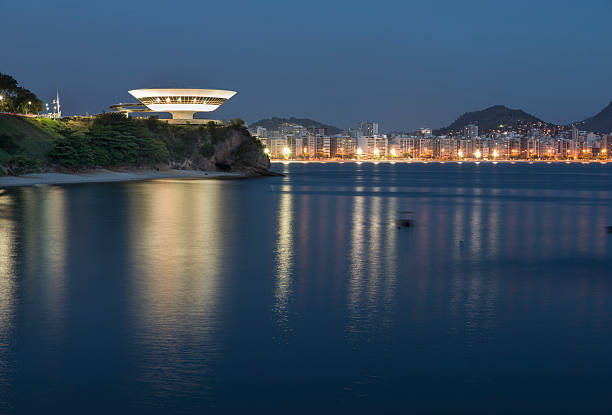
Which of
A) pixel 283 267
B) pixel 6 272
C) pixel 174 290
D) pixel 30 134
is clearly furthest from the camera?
pixel 30 134

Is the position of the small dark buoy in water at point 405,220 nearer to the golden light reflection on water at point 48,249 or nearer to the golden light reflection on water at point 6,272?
the golden light reflection on water at point 48,249

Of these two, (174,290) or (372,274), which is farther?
(372,274)

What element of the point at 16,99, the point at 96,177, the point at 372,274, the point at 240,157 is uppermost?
the point at 16,99

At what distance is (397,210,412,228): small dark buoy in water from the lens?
3738 cm

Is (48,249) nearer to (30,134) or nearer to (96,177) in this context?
(96,177)

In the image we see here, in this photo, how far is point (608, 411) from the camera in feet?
31.0

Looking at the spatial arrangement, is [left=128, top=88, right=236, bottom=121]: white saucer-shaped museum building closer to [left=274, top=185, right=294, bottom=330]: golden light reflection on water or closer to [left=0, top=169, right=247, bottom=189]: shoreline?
[left=0, top=169, right=247, bottom=189]: shoreline

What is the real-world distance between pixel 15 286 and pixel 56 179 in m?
68.4

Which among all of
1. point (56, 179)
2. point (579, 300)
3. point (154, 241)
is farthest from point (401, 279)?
point (56, 179)

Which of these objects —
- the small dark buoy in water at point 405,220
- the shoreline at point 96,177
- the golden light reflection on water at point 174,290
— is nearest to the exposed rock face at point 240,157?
the shoreline at point 96,177

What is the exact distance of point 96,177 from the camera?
289ft

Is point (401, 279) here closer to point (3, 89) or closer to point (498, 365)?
point (498, 365)

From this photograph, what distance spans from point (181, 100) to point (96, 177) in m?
72.3

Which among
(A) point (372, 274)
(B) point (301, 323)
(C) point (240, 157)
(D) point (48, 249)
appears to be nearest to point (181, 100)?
(C) point (240, 157)
